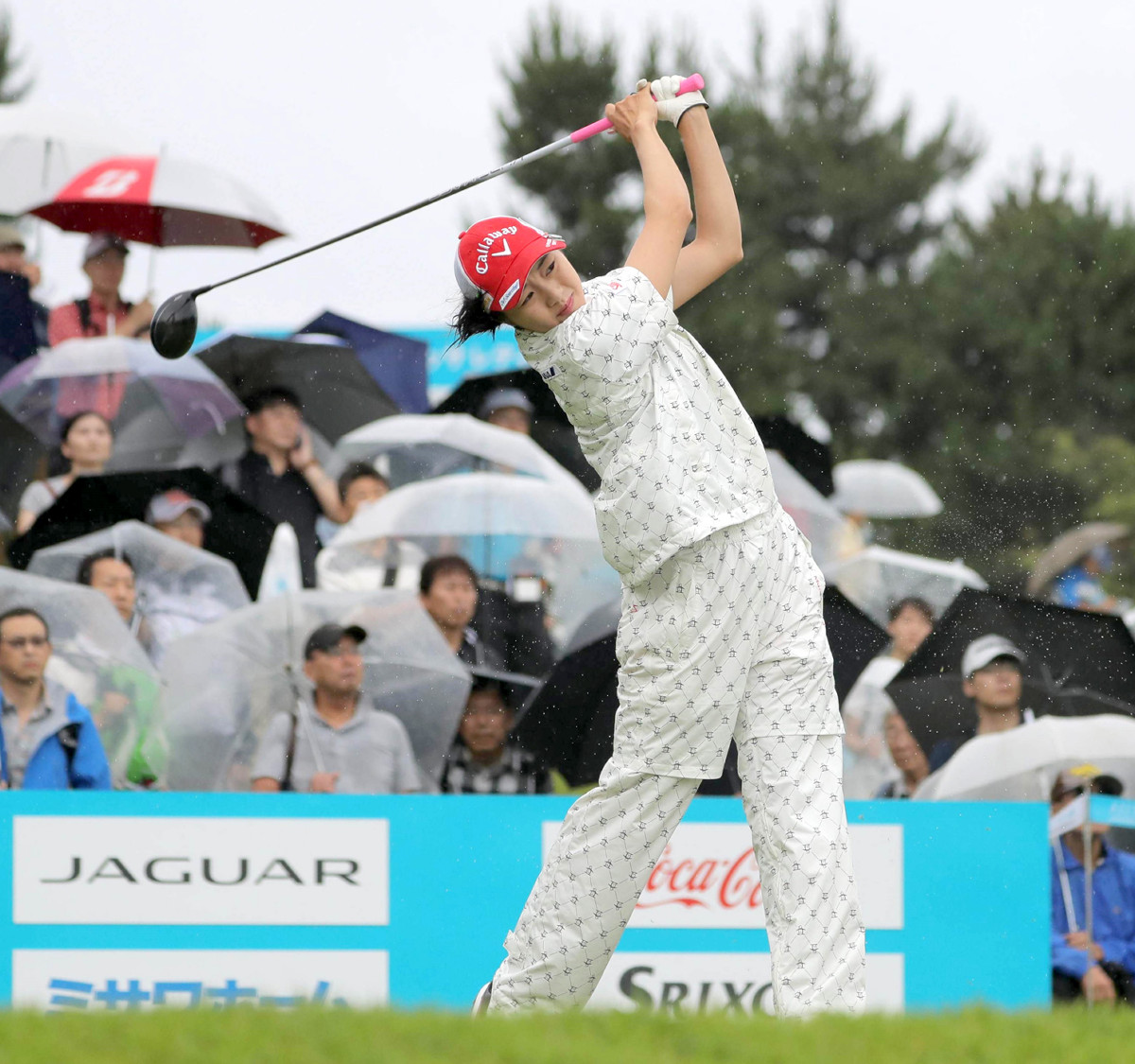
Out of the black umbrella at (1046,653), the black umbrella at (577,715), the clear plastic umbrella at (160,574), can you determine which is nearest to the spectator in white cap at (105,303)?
the clear plastic umbrella at (160,574)

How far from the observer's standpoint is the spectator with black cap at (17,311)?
19.9ft

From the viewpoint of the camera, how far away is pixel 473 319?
3381 millimetres

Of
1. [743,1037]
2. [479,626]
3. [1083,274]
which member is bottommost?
[743,1037]

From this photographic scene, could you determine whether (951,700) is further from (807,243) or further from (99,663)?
(807,243)

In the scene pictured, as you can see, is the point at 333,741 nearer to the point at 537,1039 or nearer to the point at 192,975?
the point at 192,975

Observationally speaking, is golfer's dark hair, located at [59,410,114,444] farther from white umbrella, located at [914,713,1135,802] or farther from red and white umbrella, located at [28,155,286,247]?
white umbrella, located at [914,713,1135,802]

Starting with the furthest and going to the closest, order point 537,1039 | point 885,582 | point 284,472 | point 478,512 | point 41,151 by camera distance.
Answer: point 41,151
point 885,582
point 284,472
point 478,512
point 537,1039

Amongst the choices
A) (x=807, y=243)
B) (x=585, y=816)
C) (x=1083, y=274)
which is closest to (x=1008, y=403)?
(x=1083, y=274)

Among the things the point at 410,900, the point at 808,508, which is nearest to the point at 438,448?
the point at 808,508

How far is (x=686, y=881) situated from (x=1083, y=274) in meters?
24.0

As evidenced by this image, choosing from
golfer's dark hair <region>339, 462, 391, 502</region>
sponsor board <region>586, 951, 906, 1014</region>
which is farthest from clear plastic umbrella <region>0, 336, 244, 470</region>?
sponsor board <region>586, 951, 906, 1014</region>

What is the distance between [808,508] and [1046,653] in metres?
1.18

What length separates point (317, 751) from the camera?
505 cm

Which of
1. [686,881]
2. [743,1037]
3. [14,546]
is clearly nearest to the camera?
[743,1037]
